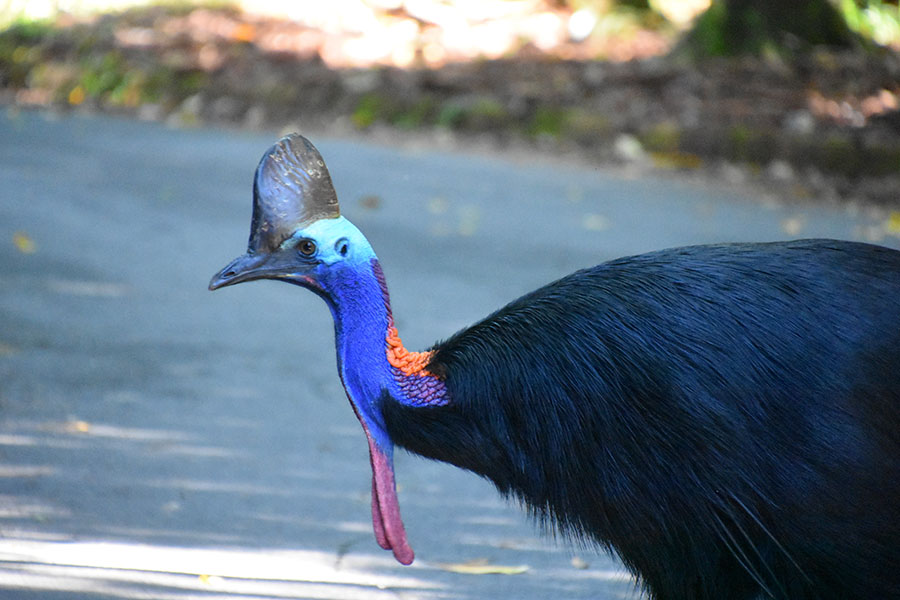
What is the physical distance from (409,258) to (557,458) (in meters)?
4.24

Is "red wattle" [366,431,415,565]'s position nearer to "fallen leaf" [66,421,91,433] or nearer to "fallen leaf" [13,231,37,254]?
"fallen leaf" [66,421,91,433]

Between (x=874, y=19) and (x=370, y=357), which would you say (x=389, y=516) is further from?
(x=874, y=19)

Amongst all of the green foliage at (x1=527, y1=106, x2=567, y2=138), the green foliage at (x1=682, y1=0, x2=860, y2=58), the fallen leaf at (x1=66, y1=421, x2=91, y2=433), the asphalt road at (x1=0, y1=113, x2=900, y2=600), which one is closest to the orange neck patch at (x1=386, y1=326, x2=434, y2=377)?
the asphalt road at (x1=0, y1=113, x2=900, y2=600)

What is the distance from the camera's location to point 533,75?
10539 mm

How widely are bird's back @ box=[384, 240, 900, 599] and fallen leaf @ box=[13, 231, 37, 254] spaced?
4.49m

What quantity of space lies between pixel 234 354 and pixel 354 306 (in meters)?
2.74

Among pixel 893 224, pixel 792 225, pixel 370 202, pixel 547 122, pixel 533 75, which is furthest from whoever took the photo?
pixel 533 75

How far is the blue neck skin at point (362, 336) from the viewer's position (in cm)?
254

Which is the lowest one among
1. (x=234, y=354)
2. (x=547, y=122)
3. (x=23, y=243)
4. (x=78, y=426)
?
(x=23, y=243)

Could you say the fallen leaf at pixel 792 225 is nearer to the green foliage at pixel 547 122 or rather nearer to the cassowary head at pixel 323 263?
the green foliage at pixel 547 122

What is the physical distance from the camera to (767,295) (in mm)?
2523

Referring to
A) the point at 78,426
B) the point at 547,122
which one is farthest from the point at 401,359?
the point at 547,122

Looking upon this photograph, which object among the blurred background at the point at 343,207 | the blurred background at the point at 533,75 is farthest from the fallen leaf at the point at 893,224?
the blurred background at the point at 533,75

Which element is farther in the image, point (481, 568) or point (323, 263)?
point (481, 568)
